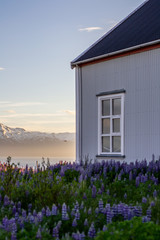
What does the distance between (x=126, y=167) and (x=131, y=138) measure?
9.56 ft

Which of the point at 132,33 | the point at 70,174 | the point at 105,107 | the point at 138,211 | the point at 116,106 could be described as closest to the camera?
the point at 138,211

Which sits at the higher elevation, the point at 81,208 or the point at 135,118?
the point at 135,118

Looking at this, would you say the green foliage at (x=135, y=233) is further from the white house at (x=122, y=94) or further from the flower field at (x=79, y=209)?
the white house at (x=122, y=94)

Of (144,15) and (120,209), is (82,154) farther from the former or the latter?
(120,209)

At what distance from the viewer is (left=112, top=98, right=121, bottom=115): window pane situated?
11.9m

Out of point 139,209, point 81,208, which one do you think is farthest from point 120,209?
point 81,208

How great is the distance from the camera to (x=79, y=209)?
4629 mm

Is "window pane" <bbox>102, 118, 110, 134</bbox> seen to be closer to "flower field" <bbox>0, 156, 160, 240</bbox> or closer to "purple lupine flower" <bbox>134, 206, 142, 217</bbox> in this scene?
"flower field" <bbox>0, 156, 160, 240</bbox>

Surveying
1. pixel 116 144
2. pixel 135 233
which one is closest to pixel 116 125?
pixel 116 144

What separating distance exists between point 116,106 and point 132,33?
271 cm

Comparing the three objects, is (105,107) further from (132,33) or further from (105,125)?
(132,33)

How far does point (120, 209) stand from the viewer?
441 cm

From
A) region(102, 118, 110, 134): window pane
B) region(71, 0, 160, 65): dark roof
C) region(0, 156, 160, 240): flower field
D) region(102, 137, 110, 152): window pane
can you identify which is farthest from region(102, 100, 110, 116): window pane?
region(0, 156, 160, 240): flower field

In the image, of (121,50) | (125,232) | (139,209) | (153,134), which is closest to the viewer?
(125,232)
